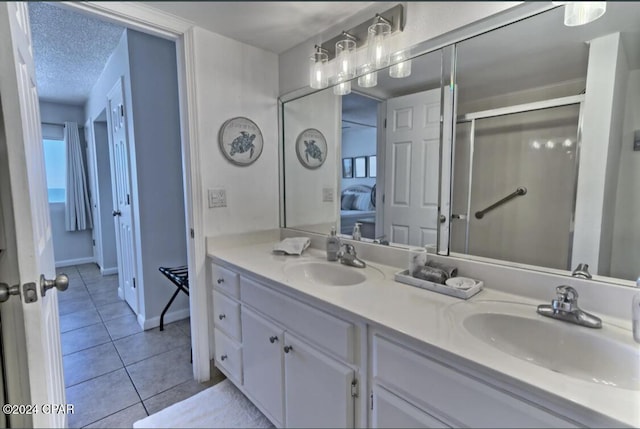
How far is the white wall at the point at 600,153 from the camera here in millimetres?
1034

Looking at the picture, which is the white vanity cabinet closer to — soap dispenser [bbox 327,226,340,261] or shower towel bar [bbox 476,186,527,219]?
soap dispenser [bbox 327,226,340,261]

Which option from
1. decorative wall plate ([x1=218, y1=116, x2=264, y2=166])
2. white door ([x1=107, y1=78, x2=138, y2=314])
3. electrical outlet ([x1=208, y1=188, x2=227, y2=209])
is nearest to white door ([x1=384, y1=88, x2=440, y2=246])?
decorative wall plate ([x1=218, y1=116, x2=264, y2=166])

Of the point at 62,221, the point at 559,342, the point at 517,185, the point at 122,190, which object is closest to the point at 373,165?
the point at 517,185

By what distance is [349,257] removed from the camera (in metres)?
1.47

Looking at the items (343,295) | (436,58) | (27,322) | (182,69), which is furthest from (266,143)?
(27,322)

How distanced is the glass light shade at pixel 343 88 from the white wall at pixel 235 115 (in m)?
0.50

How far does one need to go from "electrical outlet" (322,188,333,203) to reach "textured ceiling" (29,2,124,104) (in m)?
1.88

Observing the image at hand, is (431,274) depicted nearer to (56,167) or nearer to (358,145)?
(358,145)

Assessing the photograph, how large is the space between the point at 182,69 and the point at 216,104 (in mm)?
238

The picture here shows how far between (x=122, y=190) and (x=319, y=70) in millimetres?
2281

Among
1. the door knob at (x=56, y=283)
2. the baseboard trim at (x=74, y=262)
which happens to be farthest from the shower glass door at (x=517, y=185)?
the baseboard trim at (x=74, y=262)

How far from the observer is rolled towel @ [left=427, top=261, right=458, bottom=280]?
116 centimetres

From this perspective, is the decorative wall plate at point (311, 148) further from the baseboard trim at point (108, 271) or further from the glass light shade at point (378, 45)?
the baseboard trim at point (108, 271)

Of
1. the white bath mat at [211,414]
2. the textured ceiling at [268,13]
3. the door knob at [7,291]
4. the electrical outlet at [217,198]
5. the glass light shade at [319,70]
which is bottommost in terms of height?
the white bath mat at [211,414]
